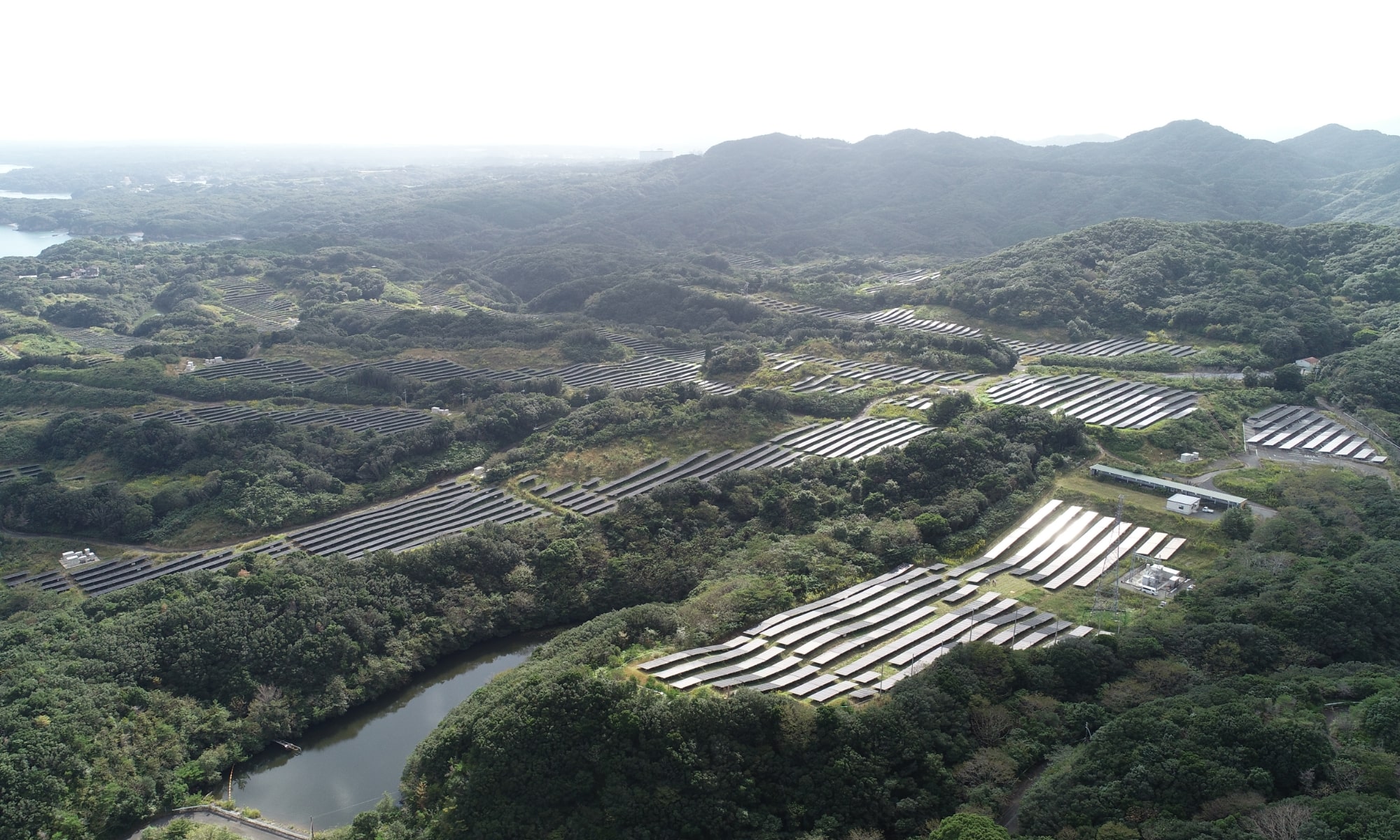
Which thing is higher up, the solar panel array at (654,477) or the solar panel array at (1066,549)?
the solar panel array at (1066,549)

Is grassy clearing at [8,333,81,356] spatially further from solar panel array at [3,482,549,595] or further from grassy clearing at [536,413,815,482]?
grassy clearing at [536,413,815,482]

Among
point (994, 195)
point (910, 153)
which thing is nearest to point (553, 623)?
point (994, 195)

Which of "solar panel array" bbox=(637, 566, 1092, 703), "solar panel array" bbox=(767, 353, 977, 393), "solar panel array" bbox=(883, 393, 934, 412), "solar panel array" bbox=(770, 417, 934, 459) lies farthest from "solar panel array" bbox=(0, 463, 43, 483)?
"solar panel array" bbox=(883, 393, 934, 412)

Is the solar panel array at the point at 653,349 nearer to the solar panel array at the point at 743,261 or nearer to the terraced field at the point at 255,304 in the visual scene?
the terraced field at the point at 255,304

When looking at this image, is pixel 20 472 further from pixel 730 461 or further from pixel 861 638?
pixel 861 638

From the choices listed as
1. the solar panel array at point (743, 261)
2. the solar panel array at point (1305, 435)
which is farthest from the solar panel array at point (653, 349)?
the solar panel array at point (1305, 435)
